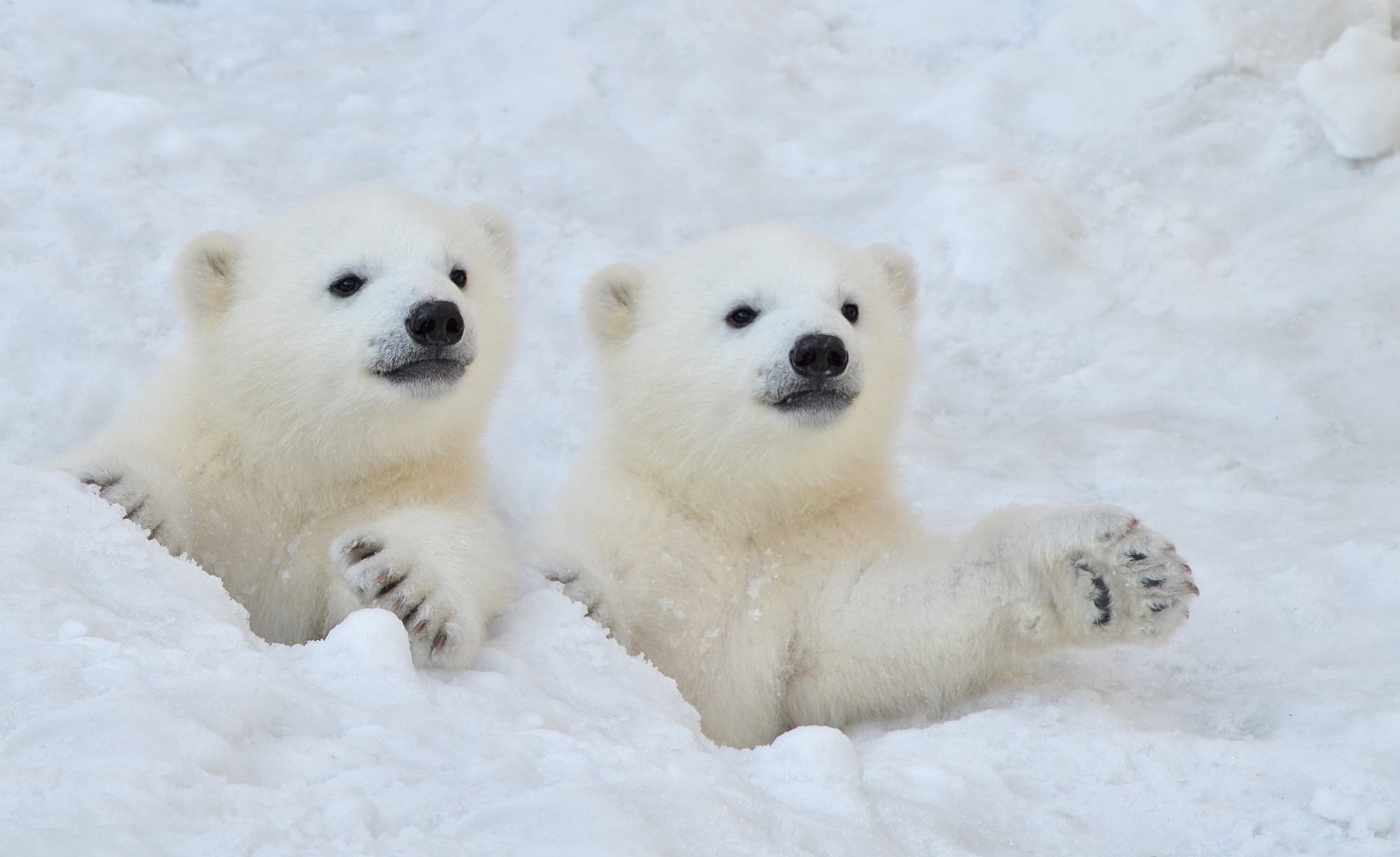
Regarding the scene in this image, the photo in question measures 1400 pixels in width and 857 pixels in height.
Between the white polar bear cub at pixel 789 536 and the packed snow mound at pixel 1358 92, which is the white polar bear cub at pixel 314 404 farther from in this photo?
the packed snow mound at pixel 1358 92

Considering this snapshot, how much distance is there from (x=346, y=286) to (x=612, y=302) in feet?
3.18

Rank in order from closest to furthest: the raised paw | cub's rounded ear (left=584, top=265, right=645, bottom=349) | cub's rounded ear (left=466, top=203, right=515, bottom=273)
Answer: the raised paw < cub's rounded ear (left=584, top=265, right=645, bottom=349) < cub's rounded ear (left=466, top=203, right=515, bottom=273)

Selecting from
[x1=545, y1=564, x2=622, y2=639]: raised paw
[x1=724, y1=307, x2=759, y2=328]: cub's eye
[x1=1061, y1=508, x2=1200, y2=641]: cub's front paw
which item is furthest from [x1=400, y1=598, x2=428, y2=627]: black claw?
[x1=1061, y1=508, x2=1200, y2=641]: cub's front paw

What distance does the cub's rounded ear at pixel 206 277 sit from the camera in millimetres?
4840

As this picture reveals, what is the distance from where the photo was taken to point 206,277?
4.87 metres

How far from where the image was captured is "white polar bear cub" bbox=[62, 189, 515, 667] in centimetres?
454

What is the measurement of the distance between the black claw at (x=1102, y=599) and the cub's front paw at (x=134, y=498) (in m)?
2.81

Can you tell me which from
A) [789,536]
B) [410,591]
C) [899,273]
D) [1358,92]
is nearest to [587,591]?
[410,591]

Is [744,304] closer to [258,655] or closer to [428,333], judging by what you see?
[428,333]

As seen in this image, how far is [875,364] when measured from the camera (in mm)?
4922

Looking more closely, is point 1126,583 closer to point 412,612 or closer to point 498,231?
point 412,612

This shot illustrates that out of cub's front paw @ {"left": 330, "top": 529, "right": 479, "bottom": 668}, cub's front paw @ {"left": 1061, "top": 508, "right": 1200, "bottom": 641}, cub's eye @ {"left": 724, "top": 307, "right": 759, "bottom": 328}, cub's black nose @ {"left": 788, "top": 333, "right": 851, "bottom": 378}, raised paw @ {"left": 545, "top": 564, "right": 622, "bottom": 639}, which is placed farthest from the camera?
cub's eye @ {"left": 724, "top": 307, "right": 759, "bottom": 328}

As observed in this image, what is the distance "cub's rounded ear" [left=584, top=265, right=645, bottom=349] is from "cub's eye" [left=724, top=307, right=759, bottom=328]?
1.51 ft

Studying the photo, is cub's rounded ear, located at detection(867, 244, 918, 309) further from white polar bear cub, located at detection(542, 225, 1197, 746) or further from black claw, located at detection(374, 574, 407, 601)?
black claw, located at detection(374, 574, 407, 601)
